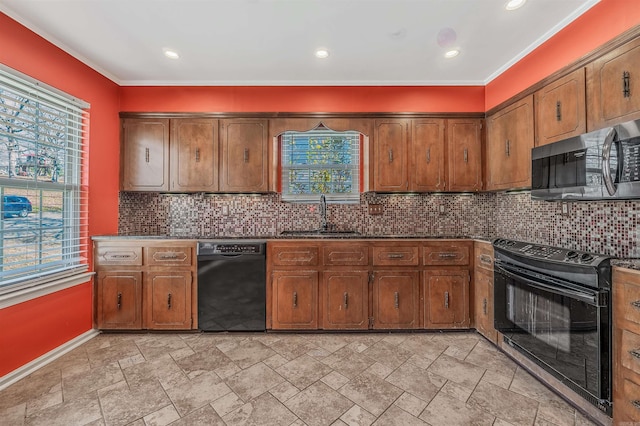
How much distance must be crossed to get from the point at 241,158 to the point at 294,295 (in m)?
1.67

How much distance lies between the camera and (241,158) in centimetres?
304

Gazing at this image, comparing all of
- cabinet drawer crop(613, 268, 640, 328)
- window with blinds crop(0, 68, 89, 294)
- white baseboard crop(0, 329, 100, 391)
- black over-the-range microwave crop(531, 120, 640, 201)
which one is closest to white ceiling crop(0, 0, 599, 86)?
window with blinds crop(0, 68, 89, 294)

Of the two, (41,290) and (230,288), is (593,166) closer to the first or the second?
(230,288)

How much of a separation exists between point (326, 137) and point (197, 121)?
5.11ft

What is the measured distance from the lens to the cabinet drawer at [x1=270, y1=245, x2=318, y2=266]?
268 cm

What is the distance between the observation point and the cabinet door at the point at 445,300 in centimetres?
269

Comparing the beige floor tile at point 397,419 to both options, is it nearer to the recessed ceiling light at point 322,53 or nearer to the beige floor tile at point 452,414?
the beige floor tile at point 452,414

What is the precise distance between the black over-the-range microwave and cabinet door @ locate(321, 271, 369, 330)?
1.72m

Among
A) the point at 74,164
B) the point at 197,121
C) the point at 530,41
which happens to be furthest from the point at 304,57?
the point at 74,164

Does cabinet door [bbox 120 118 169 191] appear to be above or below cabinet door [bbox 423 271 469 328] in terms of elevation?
above

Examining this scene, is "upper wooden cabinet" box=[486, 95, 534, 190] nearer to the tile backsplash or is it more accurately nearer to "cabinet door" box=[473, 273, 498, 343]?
the tile backsplash

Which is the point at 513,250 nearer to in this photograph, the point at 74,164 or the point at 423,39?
the point at 423,39

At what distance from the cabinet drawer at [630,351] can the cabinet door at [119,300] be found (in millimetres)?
3753

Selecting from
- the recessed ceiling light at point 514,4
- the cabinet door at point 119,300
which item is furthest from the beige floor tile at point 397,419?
the recessed ceiling light at point 514,4
